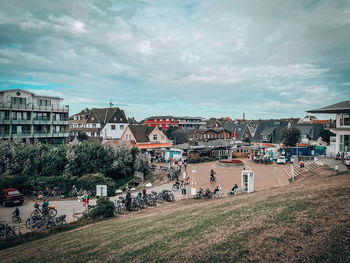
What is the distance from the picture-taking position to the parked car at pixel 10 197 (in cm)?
2041

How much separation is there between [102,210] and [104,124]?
2271 inches

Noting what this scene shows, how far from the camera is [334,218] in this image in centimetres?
952

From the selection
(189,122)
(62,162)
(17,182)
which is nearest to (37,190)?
(17,182)

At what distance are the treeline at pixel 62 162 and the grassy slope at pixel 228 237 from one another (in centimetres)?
1440

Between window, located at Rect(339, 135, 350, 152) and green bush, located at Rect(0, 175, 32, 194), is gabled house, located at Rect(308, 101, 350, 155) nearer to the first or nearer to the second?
window, located at Rect(339, 135, 350, 152)

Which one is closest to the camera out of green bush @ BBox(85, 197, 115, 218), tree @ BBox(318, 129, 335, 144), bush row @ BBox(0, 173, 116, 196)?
green bush @ BBox(85, 197, 115, 218)

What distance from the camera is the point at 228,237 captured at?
31.1ft

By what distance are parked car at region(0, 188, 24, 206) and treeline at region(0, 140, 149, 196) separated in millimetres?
2135

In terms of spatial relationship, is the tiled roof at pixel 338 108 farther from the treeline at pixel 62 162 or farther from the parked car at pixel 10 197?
the parked car at pixel 10 197

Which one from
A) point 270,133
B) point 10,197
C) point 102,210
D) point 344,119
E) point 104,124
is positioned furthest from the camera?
point 104,124

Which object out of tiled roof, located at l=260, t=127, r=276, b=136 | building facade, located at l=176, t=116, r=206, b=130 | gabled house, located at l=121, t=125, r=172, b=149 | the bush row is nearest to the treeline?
the bush row

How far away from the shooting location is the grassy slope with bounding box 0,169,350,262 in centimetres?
798

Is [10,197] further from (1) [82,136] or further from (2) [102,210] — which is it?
(1) [82,136]

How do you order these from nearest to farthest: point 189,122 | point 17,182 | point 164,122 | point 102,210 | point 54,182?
point 102,210 < point 17,182 < point 54,182 < point 164,122 < point 189,122
